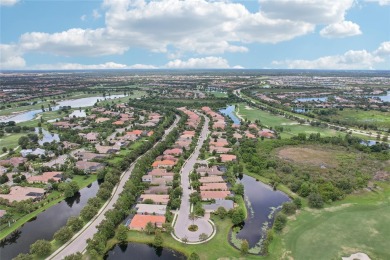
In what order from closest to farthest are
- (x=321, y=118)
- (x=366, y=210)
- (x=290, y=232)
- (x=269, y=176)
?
(x=290, y=232)
(x=366, y=210)
(x=269, y=176)
(x=321, y=118)

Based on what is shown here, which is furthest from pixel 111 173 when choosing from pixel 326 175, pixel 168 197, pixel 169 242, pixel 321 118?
pixel 321 118

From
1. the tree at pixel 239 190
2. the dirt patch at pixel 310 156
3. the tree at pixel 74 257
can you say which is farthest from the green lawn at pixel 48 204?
the dirt patch at pixel 310 156

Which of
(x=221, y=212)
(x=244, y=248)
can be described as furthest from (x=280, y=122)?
(x=244, y=248)

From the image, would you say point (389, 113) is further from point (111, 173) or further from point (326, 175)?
point (111, 173)

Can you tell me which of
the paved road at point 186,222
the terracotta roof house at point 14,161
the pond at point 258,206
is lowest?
the pond at point 258,206

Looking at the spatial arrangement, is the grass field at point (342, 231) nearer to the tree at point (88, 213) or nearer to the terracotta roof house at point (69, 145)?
the tree at point (88, 213)

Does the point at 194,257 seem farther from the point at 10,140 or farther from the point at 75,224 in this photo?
the point at 10,140

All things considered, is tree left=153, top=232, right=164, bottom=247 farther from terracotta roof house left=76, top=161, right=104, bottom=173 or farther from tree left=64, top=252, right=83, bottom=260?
terracotta roof house left=76, top=161, right=104, bottom=173
